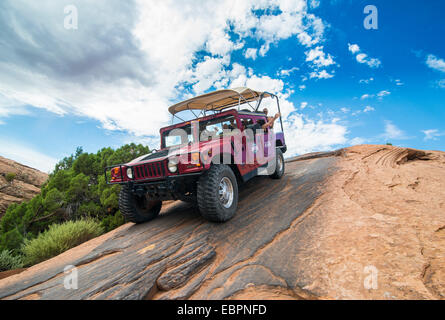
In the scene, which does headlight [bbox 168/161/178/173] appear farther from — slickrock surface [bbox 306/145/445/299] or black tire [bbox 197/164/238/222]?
slickrock surface [bbox 306/145/445/299]

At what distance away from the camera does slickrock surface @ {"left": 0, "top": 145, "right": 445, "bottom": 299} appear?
6.26 ft

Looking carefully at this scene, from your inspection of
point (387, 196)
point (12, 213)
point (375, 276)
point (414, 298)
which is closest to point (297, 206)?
point (387, 196)

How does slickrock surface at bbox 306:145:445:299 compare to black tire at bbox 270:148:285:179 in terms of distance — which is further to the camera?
black tire at bbox 270:148:285:179

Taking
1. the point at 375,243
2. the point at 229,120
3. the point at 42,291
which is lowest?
the point at 42,291

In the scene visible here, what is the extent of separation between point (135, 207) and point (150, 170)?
113 centimetres

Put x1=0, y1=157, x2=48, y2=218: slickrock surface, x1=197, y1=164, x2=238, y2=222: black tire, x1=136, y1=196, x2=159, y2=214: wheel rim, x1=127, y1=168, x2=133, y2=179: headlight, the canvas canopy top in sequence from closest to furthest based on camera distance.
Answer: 1. x1=197, y1=164, x2=238, y2=222: black tire
2. x1=127, y1=168, x2=133, y2=179: headlight
3. x1=136, y1=196, x2=159, y2=214: wheel rim
4. the canvas canopy top
5. x1=0, y1=157, x2=48, y2=218: slickrock surface

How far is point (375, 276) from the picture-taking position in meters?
1.87

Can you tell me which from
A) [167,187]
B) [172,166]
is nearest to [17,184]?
[167,187]

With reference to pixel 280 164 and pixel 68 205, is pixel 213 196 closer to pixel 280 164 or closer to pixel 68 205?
pixel 280 164

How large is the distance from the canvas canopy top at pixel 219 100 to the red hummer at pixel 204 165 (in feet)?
0.08

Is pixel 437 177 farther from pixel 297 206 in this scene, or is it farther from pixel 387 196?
pixel 297 206

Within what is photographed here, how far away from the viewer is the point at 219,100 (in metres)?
5.97

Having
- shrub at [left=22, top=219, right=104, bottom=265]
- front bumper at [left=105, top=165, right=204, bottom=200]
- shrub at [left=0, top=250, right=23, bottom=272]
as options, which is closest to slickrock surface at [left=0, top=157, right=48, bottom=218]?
shrub at [left=0, top=250, right=23, bottom=272]
